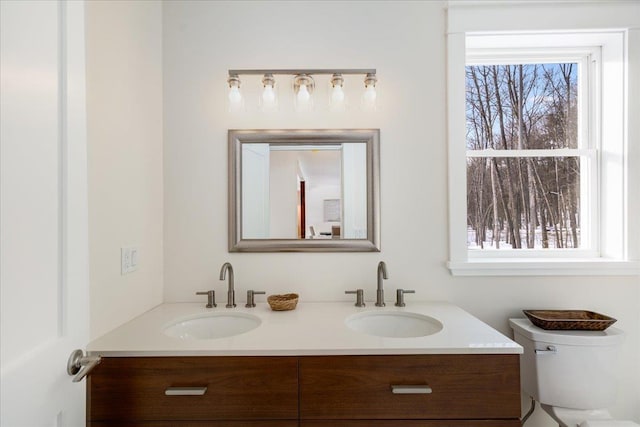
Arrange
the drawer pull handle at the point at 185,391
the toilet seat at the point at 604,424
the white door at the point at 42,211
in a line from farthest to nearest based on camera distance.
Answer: the toilet seat at the point at 604,424
the drawer pull handle at the point at 185,391
the white door at the point at 42,211

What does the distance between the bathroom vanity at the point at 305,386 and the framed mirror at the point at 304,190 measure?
2.16 ft

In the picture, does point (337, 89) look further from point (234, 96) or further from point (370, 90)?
point (234, 96)

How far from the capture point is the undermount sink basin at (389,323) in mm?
1445

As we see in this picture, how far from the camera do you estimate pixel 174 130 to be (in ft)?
5.52

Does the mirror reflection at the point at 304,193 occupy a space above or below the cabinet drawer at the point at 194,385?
above

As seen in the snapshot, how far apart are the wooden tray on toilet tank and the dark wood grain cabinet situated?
0.51m

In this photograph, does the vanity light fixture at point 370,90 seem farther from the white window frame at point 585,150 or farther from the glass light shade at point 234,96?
the glass light shade at point 234,96

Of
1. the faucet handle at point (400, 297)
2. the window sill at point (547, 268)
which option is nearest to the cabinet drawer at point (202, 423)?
the faucet handle at point (400, 297)

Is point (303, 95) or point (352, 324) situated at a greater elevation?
point (303, 95)

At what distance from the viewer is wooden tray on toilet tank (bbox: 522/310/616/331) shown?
143 cm

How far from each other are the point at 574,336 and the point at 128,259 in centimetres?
194

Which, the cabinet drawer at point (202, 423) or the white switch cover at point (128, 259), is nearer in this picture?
the cabinet drawer at point (202, 423)

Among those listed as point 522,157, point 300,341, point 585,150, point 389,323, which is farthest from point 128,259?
point 585,150

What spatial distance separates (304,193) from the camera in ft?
5.60
